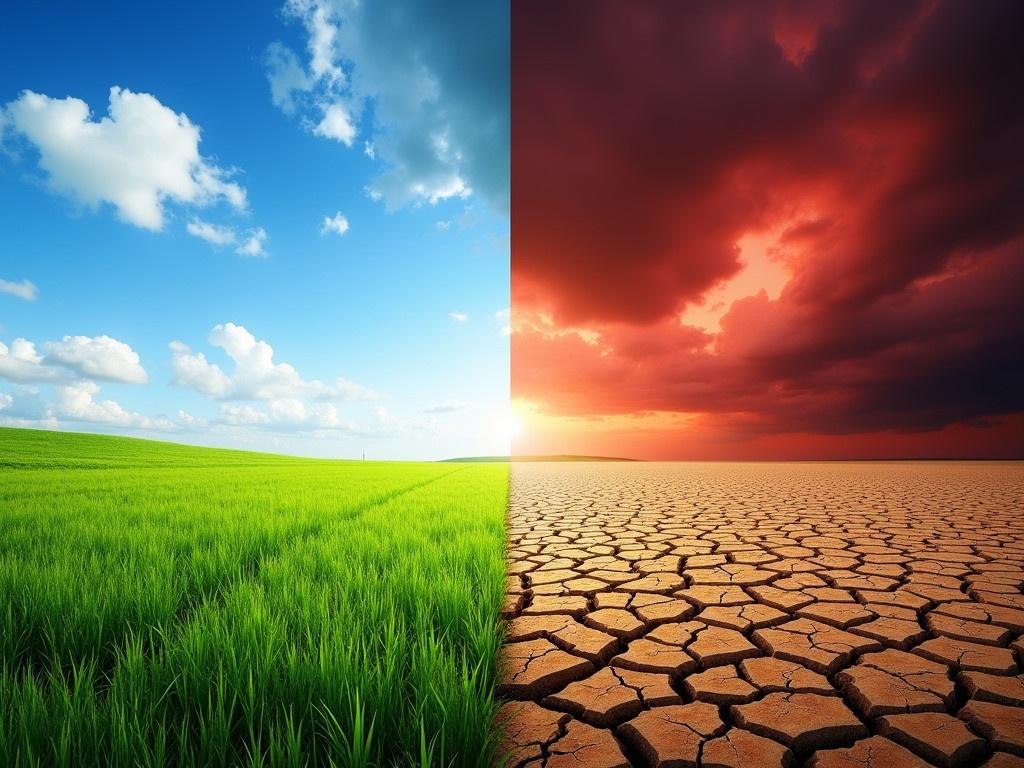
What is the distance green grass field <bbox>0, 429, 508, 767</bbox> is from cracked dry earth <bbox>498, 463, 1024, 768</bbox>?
22 centimetres

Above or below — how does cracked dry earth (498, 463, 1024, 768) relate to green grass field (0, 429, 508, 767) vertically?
below

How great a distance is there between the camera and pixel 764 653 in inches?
68.3

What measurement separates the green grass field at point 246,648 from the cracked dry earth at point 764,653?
0.22 m

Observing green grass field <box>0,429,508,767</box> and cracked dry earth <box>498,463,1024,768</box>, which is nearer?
green grass field <box>0,429,508,767</box>

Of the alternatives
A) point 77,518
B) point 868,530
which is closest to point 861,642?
point 868,530

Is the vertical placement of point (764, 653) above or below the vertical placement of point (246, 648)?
below

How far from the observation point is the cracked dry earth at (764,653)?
1221mm

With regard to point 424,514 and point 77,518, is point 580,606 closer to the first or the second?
point 424,514

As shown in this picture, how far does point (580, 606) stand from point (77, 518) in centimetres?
423

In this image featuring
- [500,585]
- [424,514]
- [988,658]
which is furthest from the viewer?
[424,514]

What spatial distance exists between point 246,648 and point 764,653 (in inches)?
64.4

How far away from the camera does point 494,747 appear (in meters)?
1.08

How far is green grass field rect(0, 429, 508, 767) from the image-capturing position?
985 millimetres

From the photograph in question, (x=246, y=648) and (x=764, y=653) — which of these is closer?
(x=246, y=648)
